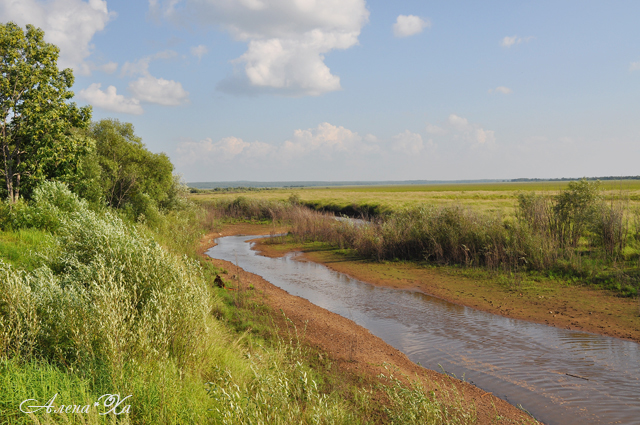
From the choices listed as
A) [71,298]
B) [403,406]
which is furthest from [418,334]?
[71,298]

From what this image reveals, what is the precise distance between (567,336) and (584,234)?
12251 millimetres

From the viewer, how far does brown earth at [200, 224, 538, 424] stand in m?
6.91

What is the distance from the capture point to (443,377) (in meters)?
8.61

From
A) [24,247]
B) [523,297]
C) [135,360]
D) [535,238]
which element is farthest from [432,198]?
[135,360]

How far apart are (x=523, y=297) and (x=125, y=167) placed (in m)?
23.2

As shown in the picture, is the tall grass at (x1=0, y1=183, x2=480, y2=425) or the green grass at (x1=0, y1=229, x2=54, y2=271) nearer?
the tall grass at (x1=0, y1=183, x2=480, y2=425)

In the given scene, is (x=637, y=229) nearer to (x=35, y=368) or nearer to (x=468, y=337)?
(x=468, y=337)

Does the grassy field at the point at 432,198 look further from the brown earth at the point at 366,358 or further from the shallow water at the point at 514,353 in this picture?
the brown earth at the point at 366,358

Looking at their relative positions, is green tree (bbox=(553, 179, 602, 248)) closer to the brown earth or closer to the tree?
the brown earth

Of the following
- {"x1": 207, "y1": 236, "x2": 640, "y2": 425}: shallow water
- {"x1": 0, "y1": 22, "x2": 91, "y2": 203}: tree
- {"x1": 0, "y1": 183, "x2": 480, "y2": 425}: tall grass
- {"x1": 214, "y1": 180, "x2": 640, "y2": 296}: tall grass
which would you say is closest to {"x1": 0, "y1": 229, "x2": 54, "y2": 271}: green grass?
{"x1": 0, "y1": 183, "x2": 480, "y2": 425}: tall grass

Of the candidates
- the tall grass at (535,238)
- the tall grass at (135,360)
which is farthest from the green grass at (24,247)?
the tall grass at (535,238)

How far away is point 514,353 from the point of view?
33.2 feet

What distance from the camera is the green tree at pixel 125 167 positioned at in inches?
881

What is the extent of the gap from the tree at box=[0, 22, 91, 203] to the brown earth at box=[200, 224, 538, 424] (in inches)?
382
